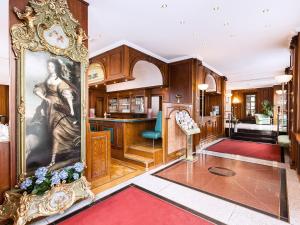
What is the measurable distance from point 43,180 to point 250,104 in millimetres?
14917

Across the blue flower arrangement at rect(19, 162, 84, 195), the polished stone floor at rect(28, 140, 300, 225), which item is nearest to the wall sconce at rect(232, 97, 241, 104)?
the polished stone floor at rect(28, 140, 300, 225)

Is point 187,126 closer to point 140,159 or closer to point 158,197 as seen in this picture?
point 140,159

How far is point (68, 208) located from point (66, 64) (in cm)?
199

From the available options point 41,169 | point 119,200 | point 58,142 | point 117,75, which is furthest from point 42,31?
point 119,200

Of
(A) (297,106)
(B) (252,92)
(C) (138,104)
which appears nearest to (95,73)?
(C) (138,104)

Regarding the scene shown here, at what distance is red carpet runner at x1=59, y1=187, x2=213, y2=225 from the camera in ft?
6.48

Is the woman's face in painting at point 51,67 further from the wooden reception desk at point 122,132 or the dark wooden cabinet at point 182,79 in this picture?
the dark wooden cabinet at point 182,79

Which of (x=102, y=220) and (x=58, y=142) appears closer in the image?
(x=102, y=220)

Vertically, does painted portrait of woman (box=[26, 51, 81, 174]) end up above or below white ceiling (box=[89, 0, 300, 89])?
below

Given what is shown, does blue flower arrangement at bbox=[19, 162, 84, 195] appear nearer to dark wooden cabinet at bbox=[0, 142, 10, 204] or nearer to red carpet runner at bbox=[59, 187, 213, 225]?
dark wooden cabinet at bbox=[0, 142, 10, 204]

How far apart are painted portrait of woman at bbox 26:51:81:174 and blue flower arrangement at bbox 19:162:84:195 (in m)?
0.14

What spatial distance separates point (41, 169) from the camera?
1965 mm

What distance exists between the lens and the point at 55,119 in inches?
A: 87.4

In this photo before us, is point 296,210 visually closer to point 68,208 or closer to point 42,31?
point 68,208
